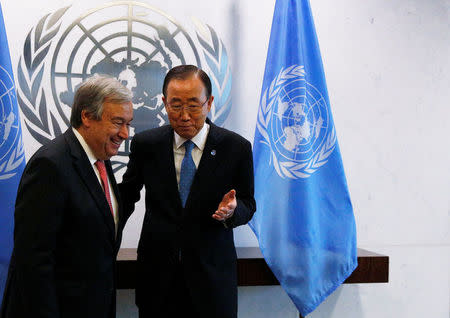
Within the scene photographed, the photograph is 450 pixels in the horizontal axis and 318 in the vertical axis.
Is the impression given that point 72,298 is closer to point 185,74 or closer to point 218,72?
point 185,74

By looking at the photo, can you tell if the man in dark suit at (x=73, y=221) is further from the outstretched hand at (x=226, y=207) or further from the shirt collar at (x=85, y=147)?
the outstretched hand at (x=226, y=207)

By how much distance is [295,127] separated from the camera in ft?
8.02

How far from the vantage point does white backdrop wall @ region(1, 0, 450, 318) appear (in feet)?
9.05

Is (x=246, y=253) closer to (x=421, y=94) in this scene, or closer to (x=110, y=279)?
(x=110, y=279)

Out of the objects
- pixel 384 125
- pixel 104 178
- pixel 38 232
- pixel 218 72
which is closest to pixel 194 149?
pixel 104 178

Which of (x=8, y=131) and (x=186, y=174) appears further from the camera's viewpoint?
(x=8, y=131)

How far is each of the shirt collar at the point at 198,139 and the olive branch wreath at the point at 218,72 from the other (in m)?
0.89

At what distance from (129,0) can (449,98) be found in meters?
2.12

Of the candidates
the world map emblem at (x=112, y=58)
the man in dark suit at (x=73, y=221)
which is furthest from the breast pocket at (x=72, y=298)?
the world map emblem at (x=112, y=58)

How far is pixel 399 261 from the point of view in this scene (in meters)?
2.99

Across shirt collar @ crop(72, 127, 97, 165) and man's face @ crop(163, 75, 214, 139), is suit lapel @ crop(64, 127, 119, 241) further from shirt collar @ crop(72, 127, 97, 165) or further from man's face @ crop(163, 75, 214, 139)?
man's face @ crop(163, 75, 214, 139)

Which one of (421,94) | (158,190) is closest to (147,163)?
(158,190)

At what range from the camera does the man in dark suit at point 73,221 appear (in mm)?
1265

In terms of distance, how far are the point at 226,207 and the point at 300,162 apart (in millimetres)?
973
